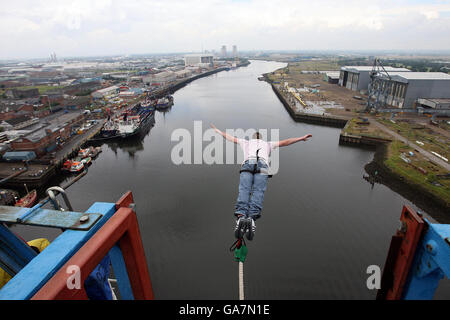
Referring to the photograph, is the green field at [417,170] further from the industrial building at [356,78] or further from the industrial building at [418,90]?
the industrial building at [356,78]

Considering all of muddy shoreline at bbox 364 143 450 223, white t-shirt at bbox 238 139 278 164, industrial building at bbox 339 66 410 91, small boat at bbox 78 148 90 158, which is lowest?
muddy shoreline at bbox 364 143 450 223

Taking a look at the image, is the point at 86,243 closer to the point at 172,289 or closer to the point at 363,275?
the point at 172,289

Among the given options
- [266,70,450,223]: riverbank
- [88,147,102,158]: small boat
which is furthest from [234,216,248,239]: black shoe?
[88,147,102,158]: small boat

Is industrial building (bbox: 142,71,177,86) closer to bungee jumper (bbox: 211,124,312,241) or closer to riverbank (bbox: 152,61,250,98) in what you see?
riverbank (bbox: 152,61,250,98)

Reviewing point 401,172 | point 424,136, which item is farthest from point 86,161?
point 424,136

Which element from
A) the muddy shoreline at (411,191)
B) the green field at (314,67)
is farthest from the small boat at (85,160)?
the green field at (314,67)

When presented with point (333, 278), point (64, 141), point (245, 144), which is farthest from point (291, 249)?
point (64, 141)
